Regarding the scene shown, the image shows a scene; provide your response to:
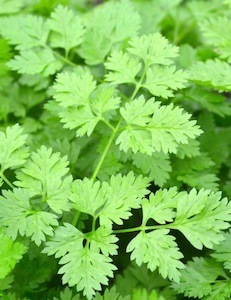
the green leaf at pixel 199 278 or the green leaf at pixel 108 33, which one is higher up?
the green leaf at pixel 108 33

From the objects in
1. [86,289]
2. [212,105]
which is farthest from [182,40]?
[86,289]

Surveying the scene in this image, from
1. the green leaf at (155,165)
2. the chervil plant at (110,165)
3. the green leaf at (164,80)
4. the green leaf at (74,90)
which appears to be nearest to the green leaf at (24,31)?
the chervil plant at (110,165)

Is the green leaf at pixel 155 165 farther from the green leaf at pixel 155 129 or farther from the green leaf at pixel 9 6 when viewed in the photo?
the green leaf at pixel 9 6

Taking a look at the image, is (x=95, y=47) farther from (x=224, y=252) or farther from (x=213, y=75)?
(x=224, y=252)

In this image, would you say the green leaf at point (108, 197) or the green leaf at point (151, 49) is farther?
the green leaf at point (151, 49)

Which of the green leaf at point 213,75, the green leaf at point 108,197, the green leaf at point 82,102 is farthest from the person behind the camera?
the green leaf at point 213,75

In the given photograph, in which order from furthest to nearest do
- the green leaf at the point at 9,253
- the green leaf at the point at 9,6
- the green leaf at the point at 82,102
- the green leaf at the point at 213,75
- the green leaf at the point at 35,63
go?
the green leaf at the point at 9,6
the green leaf at the point at 35,63
the green leaf at the point at 213,75
the green leaf at the point at 82,102
the green leaf at the point at 9,253

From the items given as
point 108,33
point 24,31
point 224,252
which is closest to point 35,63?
point 24,31

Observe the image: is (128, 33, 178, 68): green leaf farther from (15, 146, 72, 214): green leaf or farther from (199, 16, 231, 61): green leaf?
(15, 146, 72, 214): green leaf
